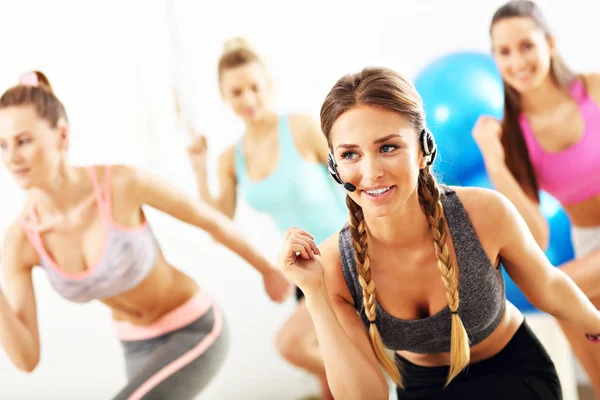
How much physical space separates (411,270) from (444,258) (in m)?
0.10

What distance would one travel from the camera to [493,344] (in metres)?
1.46

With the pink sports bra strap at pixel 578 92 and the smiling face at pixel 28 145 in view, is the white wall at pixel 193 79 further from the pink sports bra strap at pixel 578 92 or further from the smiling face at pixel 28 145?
the pink sports bra strap at pixel 578 92

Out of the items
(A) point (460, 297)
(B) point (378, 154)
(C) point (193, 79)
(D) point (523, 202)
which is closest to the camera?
(B) point (378, 154)

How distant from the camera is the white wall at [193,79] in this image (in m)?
1.98

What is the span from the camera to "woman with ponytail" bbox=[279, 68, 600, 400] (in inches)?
49.6

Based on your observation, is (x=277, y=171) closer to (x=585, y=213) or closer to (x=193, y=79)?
(x=193, y=79)

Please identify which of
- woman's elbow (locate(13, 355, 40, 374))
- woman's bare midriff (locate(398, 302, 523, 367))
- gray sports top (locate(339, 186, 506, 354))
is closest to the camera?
gray sports top (locate(339, 186, 506, 354))

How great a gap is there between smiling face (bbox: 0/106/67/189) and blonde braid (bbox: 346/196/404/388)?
3.06 ft

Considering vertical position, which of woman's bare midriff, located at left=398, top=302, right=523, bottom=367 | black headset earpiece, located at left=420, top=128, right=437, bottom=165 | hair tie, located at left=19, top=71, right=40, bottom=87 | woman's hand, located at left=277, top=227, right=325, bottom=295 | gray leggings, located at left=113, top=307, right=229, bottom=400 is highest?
hair tie, located at left=19, top=71, right=40, bottom=87

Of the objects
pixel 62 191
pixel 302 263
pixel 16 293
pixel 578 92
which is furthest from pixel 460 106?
pixel 16 293

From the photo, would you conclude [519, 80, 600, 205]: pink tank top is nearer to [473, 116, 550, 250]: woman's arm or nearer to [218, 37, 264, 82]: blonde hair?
[473, 116, 550, 250]: woman's arm

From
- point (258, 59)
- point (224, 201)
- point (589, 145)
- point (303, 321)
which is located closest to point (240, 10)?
point (258, 59)

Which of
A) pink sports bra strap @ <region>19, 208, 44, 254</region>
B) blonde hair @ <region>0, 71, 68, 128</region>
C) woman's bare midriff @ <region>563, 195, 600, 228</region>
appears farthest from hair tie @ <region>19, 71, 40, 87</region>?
woman's bare midriff @ <region>563, 195, 600, 228</region>

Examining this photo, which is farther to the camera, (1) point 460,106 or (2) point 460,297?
(1) point 460,106
